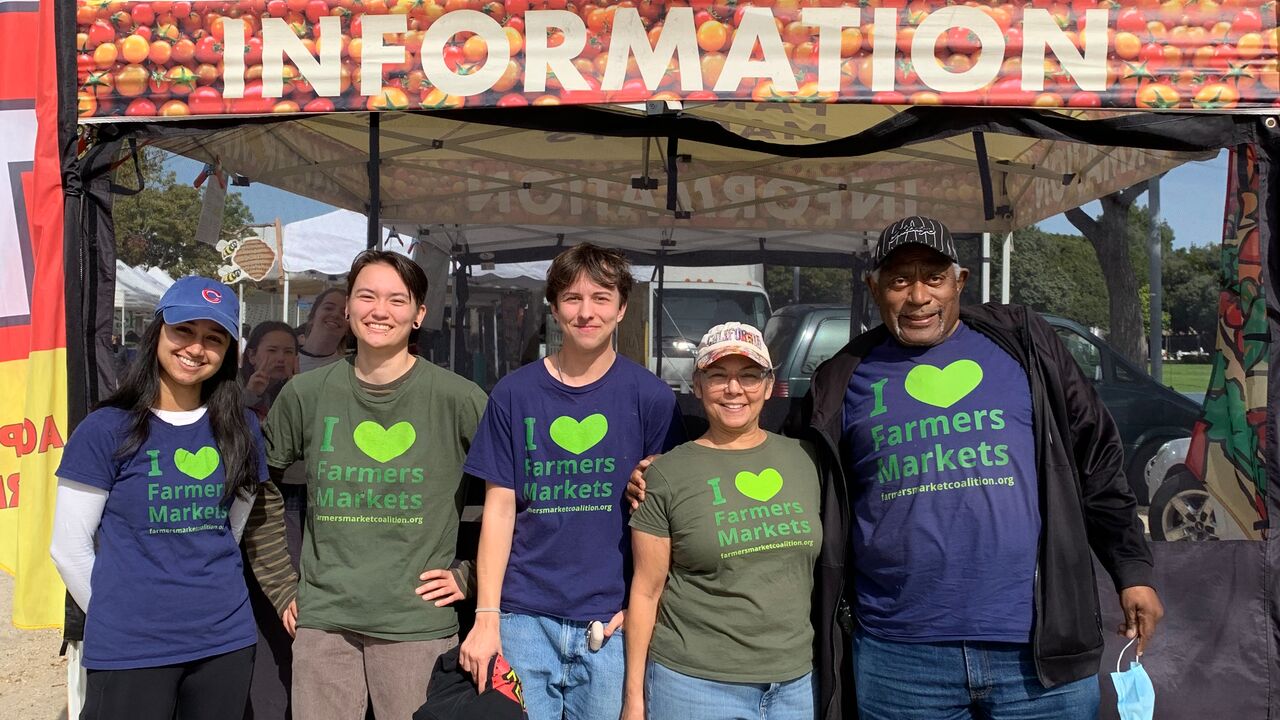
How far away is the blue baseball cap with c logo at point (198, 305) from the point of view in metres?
2.37

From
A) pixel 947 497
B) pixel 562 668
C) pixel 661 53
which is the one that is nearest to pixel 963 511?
pixel 947 497

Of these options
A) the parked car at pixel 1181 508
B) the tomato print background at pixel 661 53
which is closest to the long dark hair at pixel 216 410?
the tomato print background at pixel 661 53

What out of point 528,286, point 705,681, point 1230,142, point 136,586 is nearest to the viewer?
point 705,681

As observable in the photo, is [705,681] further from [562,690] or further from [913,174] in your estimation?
[913,174]

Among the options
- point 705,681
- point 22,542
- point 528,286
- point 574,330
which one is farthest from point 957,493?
point 528,286

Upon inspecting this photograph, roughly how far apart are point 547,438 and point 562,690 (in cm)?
69

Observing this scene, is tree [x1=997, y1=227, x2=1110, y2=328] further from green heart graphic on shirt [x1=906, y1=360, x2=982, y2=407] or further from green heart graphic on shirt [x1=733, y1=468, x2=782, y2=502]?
green heart graphic on shirt [x1=733, y1=468, x2=782, y2=502]

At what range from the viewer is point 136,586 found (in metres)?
2.30

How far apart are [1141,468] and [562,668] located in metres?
3.71

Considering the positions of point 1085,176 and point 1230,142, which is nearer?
point 1230,142

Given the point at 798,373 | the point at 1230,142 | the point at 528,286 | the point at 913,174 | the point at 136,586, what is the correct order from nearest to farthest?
1. the point at 136,586
2. the point at 1230,142
3. the point at 798,373
4. the point at 913,174
5. the point at 528,286

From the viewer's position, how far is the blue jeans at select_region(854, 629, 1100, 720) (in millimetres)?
2135

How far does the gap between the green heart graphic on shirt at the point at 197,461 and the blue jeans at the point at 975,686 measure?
6.18 feet

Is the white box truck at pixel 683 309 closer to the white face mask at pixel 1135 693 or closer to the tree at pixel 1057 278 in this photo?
the tree at pixel 1057 278
